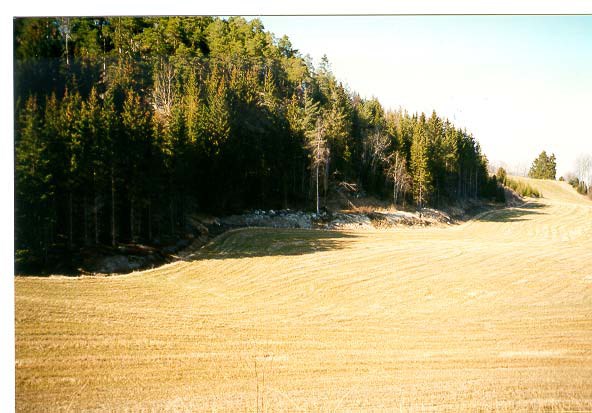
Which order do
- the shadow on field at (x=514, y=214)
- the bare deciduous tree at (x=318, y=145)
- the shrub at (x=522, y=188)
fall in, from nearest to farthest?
the bare deciduous tree at (x=318, y=145), the shadow on field at (x=514, y=214), the shrub at (x=522, y=188)

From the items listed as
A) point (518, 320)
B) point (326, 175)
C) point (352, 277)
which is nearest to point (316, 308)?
point (352, 277)

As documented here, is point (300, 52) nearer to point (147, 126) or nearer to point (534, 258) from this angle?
point (147, 126)

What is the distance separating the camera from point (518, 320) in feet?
12.9

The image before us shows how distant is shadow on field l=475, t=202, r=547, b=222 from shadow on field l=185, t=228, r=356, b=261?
1681 millimetres

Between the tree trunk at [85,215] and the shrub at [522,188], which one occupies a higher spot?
the shrub at [522,188]

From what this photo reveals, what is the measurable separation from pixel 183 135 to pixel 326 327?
238cm

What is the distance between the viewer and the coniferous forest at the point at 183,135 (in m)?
3.66

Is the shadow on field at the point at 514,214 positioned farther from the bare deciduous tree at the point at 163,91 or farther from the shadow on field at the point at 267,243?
the bare deciduous tree at the point at 163,91

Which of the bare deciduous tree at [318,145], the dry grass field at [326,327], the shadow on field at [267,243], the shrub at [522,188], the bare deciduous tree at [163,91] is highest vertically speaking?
the bare deciduous tree at [163,91]

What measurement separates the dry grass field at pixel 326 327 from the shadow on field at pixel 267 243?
0.05 ft

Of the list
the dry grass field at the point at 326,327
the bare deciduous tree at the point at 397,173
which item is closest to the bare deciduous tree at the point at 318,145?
the bare deciduous tree at the point at 397,173

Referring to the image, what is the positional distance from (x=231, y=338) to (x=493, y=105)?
372 cm

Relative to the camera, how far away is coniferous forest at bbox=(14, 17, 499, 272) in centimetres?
366

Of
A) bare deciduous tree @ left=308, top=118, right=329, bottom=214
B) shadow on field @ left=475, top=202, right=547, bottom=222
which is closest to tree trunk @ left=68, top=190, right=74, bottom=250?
bare deciduous tree @ left=308, top=118, right=329, bottom=214
